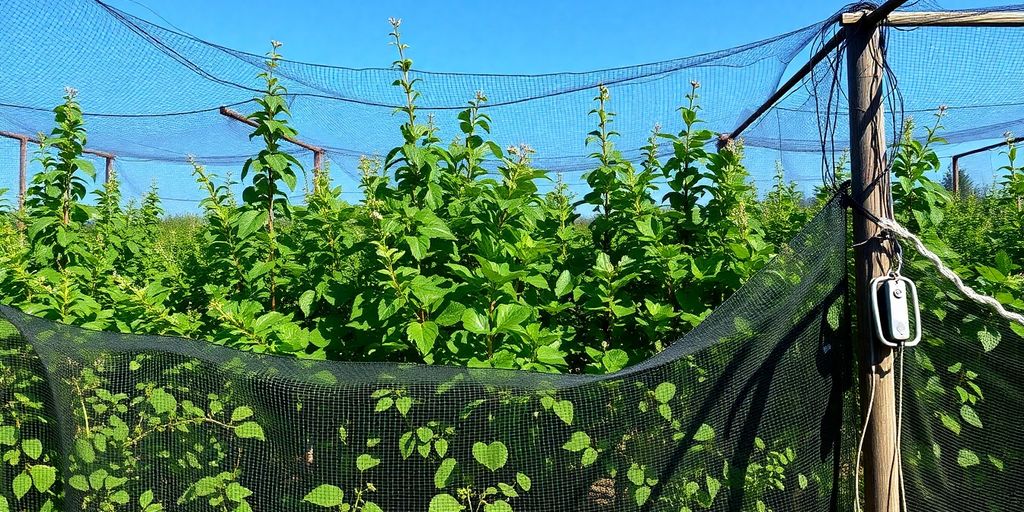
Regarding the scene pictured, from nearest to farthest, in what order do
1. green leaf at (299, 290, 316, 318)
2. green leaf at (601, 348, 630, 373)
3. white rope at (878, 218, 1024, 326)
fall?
1. white rope at (878, 218, 1024, 326)
2. green leaf at (601, 348, 630, 373)
3. green leaf at (299, 290, 316, 318)

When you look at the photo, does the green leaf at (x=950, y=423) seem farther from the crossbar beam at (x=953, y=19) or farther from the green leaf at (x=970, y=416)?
the crossbar beam at (x=953, y=19)

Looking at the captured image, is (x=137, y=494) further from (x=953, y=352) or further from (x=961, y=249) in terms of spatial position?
(x=961, y=249)

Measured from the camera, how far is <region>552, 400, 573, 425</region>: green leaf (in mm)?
1579

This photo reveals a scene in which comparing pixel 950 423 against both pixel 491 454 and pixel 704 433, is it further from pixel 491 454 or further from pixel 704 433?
pixel 491 454

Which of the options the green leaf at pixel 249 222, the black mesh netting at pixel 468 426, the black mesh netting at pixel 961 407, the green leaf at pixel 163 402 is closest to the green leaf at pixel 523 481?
the black mesh netting at pixel 468 426

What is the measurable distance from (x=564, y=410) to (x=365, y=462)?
21.9 inches

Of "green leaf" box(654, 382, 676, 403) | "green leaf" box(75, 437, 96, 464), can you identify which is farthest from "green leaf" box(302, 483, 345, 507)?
"green leaf" box(654, 382, 676, 403)

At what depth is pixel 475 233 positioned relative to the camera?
256cm

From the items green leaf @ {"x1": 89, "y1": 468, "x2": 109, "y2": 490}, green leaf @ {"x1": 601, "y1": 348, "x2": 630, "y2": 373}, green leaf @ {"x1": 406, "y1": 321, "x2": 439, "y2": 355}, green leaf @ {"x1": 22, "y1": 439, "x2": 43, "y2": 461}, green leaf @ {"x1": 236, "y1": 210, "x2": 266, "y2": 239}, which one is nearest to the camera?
green leaf @ {"x1": 89, "y1": 468, "x2": 109, "y2": 490}

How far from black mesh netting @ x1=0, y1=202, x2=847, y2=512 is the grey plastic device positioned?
5.9 inches

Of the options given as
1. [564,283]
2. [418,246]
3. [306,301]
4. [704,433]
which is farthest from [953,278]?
[306,301]

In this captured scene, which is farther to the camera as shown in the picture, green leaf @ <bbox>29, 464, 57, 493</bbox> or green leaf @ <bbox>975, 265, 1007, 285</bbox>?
green leaf @ <bbox>975, 265, 1007, 285</bbox>

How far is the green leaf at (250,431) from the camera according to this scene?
5.43 ft

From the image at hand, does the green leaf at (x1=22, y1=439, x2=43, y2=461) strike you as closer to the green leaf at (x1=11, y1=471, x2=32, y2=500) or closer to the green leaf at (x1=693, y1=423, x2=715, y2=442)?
the green leaf at (x1=11, y1=471, x2=32, y2=500)
